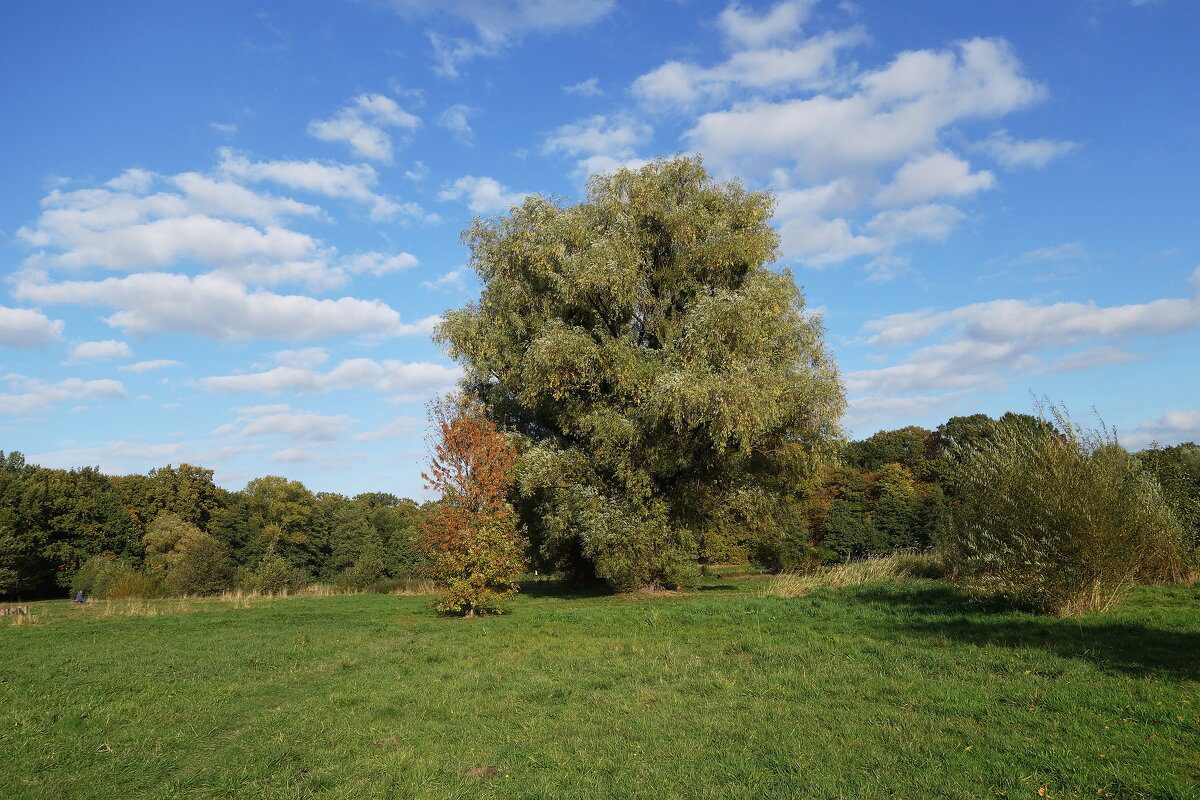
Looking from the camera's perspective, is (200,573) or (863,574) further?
(200,573)

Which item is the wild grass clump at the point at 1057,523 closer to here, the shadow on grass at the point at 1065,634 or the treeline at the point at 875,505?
the shadow on grass at the point at 1065,634

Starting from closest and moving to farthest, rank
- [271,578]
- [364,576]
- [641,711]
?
[641,711]
[271,578]
[364,576]

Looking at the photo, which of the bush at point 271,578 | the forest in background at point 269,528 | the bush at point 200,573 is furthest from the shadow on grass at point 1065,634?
the bush at point 200,573

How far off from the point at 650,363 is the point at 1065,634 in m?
14.0

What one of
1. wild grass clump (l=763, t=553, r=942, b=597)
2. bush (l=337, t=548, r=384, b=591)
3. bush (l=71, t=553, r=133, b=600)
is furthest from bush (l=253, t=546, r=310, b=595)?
wild grass clump (l=763, t=553, r=942, b=597)

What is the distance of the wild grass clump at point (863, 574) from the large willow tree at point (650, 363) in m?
3.11

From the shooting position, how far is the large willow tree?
73.3 feet

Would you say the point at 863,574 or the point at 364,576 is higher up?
the point at 863,574

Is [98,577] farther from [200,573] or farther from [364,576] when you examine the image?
[364,576]

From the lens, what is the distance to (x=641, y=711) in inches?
355

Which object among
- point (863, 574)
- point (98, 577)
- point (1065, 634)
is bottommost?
point (863, 574)

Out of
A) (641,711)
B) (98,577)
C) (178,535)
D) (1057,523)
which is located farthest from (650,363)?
(178,535)

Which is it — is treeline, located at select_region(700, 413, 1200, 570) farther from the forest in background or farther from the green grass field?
the green grass field

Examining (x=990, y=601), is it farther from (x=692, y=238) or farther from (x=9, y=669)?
(x=9, y=669)
